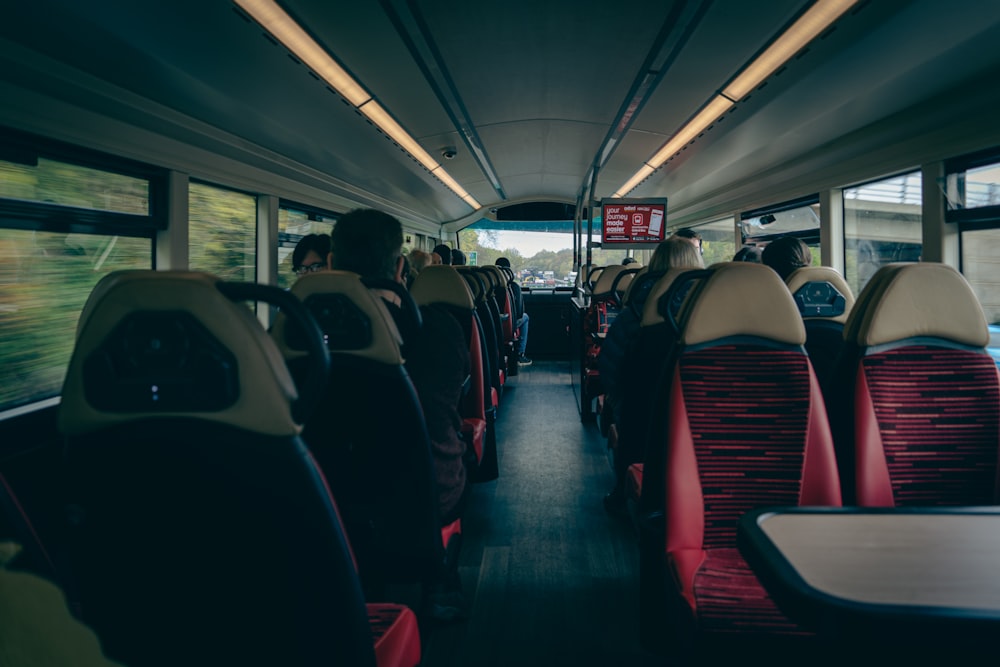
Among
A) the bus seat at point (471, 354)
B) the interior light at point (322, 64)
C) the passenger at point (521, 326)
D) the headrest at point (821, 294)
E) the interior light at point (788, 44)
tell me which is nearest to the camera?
the headrest at point (821, 294)

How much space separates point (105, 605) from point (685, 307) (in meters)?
1.69

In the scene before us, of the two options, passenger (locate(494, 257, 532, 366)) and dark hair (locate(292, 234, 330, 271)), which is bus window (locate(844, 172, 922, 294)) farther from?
dark hair (locate(292, 234, 330, 271))

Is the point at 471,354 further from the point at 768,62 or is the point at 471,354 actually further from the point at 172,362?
the point at 768,62

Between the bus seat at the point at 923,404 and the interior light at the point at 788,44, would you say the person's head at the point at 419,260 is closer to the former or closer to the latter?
the interior light at the point at 788,44

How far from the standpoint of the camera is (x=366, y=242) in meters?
2.42

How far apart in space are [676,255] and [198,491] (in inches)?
116

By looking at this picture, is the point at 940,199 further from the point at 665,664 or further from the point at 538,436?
the point at 665,664

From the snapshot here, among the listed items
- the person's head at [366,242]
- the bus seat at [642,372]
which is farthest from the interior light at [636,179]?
the person's head at [366,242]

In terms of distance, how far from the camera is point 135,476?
983 millimetres

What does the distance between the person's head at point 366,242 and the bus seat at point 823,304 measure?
6.32 feet

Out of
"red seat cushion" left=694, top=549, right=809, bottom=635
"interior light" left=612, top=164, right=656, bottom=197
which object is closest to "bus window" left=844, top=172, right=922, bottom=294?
"red seat cushion" left=694, top=549, right=809, bottom=635

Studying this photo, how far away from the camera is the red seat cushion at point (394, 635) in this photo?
4.46 feet

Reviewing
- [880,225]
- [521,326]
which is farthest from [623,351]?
[521,326]

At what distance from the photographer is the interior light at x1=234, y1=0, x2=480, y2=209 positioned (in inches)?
140
